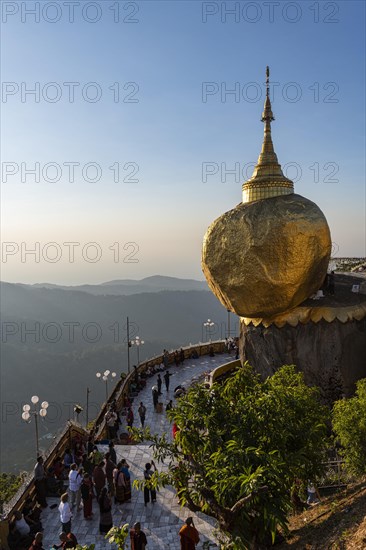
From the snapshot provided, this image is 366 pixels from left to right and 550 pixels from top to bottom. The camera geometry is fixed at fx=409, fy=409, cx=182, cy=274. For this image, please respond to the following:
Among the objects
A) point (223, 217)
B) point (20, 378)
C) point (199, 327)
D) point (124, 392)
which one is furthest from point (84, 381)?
point (223, 217)

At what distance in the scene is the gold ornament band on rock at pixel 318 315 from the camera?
15.9m

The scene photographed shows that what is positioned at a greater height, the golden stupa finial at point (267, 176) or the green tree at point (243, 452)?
the golden stupa finial at point (267, 176)

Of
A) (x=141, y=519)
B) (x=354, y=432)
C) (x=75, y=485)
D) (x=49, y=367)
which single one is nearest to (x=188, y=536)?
Result: (x=141, y=519)

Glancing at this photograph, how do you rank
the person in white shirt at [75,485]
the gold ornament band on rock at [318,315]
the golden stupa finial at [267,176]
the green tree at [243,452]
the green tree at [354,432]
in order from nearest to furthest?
the green tree at [243,452] < the green tree at [354,432] < the person in white shirt at [75,485] < the gold ornament band on rock at [318,315] < the golden stupa finial at [267,176]

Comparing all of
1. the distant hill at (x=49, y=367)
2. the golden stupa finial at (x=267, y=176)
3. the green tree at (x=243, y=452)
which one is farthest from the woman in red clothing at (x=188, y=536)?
the distant hill at (x=49, y=367)

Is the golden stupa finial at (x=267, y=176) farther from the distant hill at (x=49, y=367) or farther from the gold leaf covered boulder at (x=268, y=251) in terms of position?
the distant hill at (x=49, y=367)

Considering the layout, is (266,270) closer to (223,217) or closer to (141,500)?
(223,217)

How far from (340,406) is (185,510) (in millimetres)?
5078

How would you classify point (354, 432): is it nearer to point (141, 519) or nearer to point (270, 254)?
point (141, 519)

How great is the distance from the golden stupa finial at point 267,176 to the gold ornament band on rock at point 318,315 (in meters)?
4.89

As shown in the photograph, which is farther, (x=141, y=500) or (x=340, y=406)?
(x=141, y=500)

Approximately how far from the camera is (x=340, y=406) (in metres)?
9.66

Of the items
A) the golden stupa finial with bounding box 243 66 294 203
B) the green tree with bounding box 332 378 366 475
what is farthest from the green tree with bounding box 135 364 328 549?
the golden stupa finial with bounding box 243 66 294 203

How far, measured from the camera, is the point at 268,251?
51.1ft
